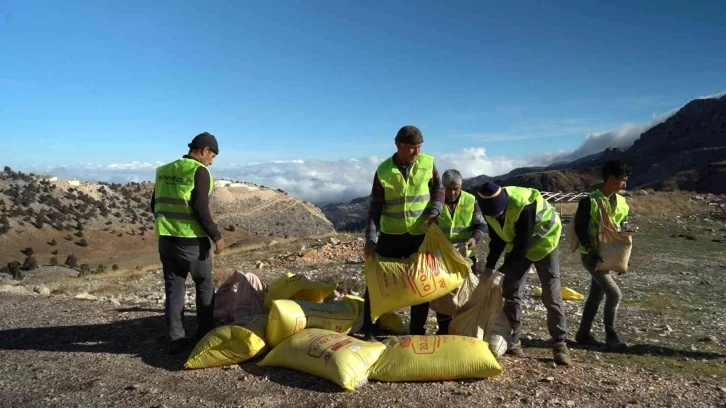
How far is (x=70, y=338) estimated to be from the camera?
523cm

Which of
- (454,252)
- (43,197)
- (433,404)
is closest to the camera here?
(433,404)

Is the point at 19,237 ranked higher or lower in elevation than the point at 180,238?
lower

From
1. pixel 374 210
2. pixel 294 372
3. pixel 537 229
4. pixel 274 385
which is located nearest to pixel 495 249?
pixel 537 229

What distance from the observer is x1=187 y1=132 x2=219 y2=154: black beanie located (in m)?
4.66

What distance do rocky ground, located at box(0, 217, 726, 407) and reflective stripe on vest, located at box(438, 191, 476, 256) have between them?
121 centimetres

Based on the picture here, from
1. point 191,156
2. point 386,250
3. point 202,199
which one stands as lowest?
point 386,250

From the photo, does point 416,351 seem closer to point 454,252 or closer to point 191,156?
point 454,252

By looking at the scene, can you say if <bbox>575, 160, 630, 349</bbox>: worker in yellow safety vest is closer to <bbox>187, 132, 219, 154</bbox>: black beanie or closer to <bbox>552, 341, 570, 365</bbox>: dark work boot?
<bbox>552, 341, 570, 365</bbox>: dark work boot

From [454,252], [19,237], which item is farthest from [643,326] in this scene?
[19,237]

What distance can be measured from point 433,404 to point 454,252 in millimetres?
1278

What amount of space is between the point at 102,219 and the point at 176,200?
1370 inches

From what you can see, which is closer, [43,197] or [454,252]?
[454,252]

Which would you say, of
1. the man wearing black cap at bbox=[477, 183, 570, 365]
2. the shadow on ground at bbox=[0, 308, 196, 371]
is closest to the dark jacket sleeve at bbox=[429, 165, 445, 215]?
the man wearing black cap at bbox=[477, 183, 570, 365]

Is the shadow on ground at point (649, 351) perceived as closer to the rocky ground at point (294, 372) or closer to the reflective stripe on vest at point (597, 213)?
the rocky ground at point (294, 372)
